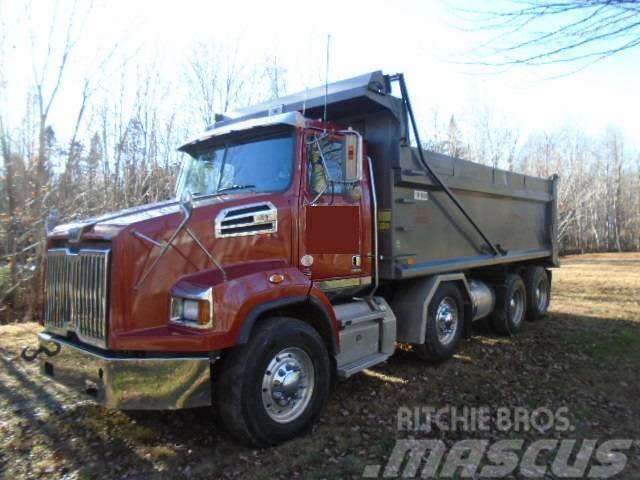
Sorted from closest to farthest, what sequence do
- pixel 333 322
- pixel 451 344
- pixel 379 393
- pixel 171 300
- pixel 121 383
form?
pixel 121 383 < pixel 171 300 < pixel 333 322 < pixel 379 393 < pixel 451 344

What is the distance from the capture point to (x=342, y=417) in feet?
14.8

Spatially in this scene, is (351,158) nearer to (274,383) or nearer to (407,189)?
(407,189)

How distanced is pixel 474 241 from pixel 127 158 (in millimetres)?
10189

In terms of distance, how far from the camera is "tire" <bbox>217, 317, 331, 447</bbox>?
3619mm

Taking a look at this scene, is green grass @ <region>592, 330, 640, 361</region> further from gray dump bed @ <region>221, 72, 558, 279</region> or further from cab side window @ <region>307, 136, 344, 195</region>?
cab side window @ <region>307, 136, 344, 195</region>

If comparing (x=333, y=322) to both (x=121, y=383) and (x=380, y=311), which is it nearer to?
(x=380, y=311)

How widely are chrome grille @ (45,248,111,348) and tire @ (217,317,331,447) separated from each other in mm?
1027

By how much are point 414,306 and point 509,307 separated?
3051 millimetres

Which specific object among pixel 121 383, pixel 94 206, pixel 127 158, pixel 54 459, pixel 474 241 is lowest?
pixel 54 459

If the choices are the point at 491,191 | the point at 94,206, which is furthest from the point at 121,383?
the point at 94,206

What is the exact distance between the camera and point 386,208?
540 centimetres

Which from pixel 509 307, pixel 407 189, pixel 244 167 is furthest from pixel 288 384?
pixel 509 307

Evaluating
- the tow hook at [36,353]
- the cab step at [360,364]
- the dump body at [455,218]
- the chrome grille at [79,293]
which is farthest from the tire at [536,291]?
the tow hook at [36,353]

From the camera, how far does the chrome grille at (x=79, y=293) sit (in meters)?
3.47
